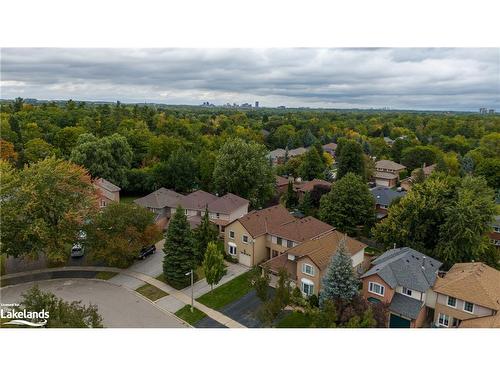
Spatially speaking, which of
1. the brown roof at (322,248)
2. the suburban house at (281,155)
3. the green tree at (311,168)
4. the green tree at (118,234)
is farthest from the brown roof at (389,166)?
the green tree at (118,234)

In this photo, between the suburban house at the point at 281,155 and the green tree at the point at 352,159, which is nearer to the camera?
the green tree at the point at 352,159

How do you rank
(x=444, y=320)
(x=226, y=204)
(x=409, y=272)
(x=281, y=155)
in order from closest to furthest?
(x=444, y=320), (x=409, y=272), (x=226, y=204), (x=281, y=155)

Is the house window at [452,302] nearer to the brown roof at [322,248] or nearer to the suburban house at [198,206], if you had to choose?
→ the brown roof at [322,248]

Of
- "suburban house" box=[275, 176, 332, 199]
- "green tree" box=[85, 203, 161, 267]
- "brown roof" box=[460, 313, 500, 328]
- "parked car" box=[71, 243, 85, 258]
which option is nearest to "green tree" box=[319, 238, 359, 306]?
"brown roof" box=[460, 313, 500, 328]

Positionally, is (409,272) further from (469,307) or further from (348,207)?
(348,207)

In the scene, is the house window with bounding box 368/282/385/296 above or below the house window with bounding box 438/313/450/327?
above

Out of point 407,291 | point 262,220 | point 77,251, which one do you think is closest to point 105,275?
point 77,251

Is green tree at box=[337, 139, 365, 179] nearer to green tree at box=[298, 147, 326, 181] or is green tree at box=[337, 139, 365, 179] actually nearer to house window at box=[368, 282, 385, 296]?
green tree at box=[298, 147, 326, 181]
